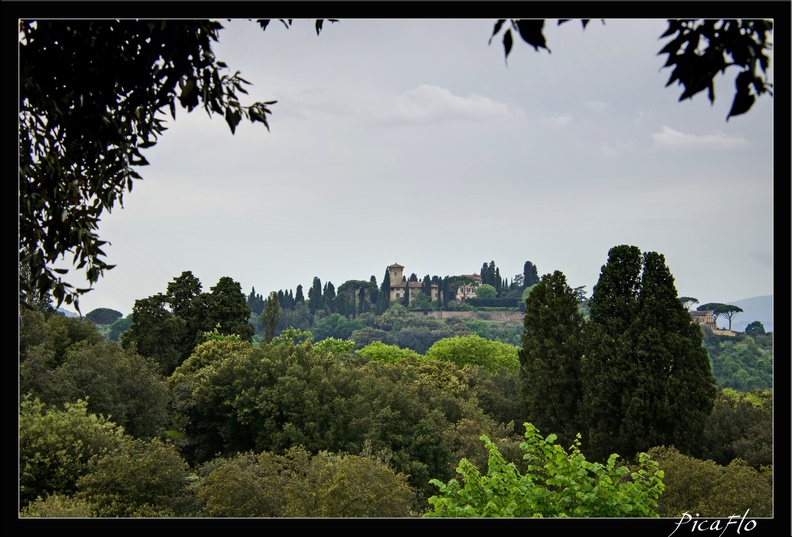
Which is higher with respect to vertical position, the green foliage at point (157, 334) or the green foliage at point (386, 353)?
the green foliage at point (157, 334)

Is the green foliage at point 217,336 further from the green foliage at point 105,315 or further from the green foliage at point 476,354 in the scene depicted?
the green foliage at point 476,354

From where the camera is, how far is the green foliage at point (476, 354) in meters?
19.4

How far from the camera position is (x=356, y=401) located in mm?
10250

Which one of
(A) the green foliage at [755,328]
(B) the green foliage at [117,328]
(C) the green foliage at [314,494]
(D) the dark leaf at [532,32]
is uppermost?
(D) the dark leaf at [532,32]

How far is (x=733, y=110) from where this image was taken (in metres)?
1.45

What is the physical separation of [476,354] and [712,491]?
14.5 m

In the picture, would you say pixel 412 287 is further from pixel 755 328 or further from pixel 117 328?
pixel 117 328

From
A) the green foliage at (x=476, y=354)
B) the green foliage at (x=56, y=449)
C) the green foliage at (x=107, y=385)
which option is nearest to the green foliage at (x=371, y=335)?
the green foliage at (x=56, y=449)

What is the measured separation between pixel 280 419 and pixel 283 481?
4326 millimetres

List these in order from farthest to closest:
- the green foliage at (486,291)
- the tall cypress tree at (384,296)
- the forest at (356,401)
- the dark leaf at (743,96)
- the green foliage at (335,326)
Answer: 1. the green foliage at (335,326)
2. the green foliage at (486,291)
3. the tall cypress tree at (384,296)
4. the forest at (356,401)
5. the dark leaf at (743,96)

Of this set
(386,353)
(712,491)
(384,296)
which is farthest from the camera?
(386,353)

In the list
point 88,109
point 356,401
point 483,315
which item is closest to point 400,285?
point 483,315

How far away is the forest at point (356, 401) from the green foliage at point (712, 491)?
0.06 feet

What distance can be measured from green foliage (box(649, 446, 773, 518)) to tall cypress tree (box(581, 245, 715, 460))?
3.50 meters
